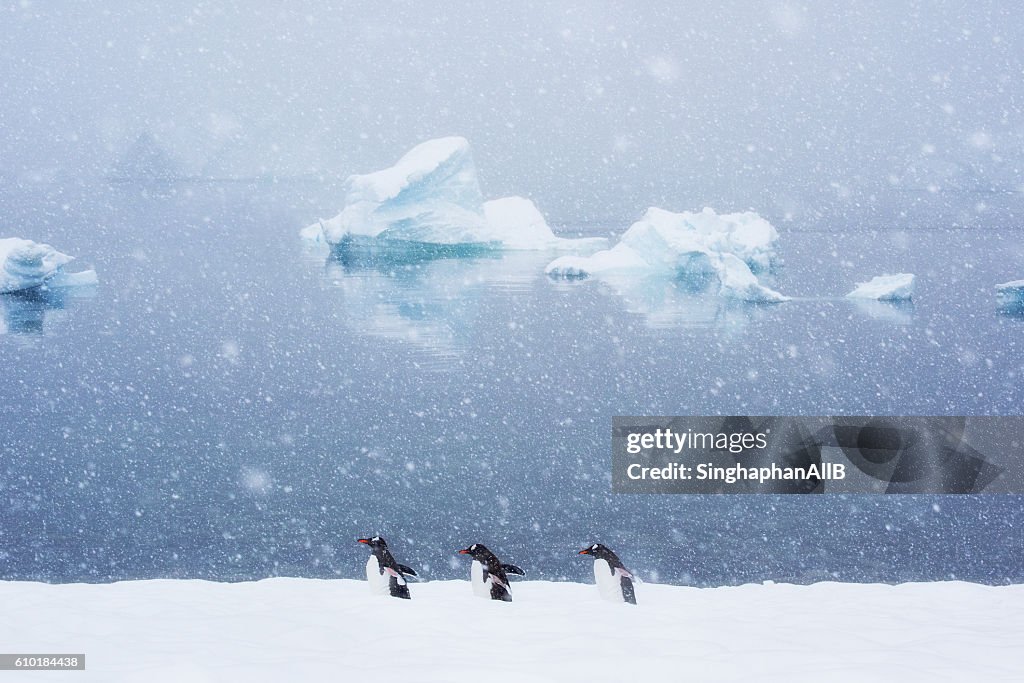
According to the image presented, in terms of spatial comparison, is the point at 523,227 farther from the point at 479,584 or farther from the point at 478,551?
the point at 479,584

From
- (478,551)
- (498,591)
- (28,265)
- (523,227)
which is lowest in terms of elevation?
(498,591)

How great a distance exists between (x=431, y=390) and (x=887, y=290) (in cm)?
186

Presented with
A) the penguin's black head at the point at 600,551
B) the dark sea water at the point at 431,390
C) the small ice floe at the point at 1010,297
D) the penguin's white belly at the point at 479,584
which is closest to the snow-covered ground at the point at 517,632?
the penguin's white belly at the point at 479,584

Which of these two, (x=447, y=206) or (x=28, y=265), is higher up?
(x=447, y=206)

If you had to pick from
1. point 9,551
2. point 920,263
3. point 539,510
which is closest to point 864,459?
point 920,263

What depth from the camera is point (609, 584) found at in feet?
9.67

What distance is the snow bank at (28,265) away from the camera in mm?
3396

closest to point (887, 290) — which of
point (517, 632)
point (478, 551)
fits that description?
point (478, 551)

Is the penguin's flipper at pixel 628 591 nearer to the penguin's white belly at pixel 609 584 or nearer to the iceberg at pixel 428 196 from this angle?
the penguin's white belly at pixel 609 584

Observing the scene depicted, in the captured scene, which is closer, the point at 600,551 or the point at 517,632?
the point at 517,632

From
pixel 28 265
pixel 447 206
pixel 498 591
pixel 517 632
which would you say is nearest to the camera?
pixel 517 632

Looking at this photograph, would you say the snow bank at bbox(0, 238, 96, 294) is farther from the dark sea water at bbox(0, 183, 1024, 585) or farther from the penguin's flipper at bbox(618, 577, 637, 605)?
the penguin's flipper at bbox(618, 577, 637, 605)

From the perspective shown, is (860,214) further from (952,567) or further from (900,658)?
(900,658)

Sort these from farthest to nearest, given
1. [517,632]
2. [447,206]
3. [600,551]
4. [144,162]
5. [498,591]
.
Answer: [447,206], [144,162], [600,551], [498,591], [517,632]
